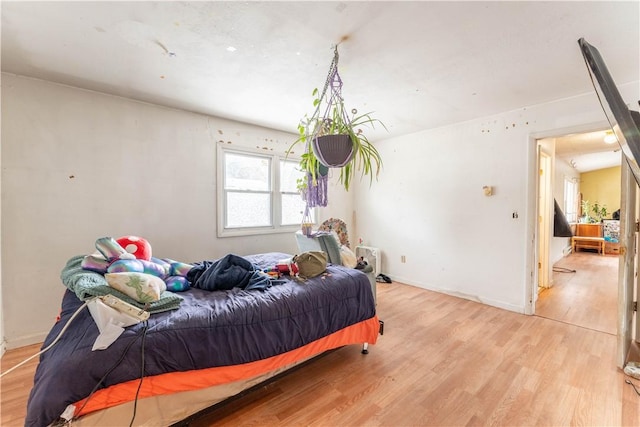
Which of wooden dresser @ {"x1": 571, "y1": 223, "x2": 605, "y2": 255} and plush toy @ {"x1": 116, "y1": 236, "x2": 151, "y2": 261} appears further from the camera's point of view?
wooden dresser @ {"x1": 571, "y1": 223, "x2": 605, "y2": 255}

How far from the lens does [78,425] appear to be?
1.11 metres

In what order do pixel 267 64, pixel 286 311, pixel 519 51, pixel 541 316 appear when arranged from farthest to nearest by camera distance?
pixel 541 316 → pixel 267 64 → pixel 519 51 → pixel 286 311

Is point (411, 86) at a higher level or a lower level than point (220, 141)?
higher

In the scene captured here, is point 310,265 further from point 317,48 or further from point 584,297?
point 584,297

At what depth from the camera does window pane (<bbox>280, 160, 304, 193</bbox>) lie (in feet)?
13.7

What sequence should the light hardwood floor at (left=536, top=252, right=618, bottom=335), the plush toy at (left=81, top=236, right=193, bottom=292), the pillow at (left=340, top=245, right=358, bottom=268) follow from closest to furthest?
1. the plush toy at (left=81, top=236, right=193, bottom=292)
2. the pillow at (left=340, top=245, right=358, bottom=268)
3. the light hardwood floor at (left=536, top=252, right=618, bottom=335)

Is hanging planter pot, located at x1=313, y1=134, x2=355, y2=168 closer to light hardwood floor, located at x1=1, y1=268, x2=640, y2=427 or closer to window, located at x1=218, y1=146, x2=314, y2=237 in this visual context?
light hardwood floor, located at x1=1, y1=268, x2=640, y2=427

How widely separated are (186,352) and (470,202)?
3564 mm

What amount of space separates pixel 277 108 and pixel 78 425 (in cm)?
296

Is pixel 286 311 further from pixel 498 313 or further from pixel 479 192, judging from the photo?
pixel 479 192

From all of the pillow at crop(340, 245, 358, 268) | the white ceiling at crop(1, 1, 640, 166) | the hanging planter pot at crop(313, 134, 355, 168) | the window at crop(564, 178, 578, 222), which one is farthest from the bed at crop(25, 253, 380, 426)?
the window at crop(564, 178, 578, 222)

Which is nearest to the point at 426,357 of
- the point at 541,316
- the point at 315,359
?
the point at 315,359

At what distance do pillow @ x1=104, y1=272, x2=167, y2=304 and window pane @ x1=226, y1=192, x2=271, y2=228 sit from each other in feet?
6.90

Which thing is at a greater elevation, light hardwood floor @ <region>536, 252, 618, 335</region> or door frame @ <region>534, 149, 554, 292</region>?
door frame @ <region>534, 149, 554, 292</region>
